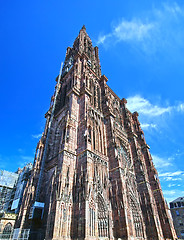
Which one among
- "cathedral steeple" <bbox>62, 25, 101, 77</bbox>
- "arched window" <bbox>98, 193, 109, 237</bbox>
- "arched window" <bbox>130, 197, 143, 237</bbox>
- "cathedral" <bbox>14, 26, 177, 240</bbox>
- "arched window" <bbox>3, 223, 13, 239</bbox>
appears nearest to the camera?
"cathedral" <bbox>14, 26, 177, 240</bbox>

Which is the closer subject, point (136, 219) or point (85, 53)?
point (136, 219)

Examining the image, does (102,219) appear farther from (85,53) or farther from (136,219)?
(85,53)

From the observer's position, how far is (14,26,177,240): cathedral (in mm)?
13844

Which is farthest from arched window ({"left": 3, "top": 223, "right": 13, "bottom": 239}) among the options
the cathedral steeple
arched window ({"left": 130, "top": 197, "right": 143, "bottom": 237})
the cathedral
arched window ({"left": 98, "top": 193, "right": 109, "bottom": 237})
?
the cathedral steeple

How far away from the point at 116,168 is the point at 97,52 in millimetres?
38005

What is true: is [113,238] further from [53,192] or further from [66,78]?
[66,78]

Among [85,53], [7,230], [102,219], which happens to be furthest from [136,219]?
[85,53]

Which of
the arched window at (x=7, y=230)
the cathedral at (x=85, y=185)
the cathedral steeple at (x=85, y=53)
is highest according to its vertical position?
the cathedral steeple at (x=85, y=53)

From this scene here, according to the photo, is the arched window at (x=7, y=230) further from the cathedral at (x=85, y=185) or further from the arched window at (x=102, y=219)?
the arched window at (x=102, y=219)

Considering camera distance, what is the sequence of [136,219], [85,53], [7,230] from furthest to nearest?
[85,53] < [7,230] < [136,219]

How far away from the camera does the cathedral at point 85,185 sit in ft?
45.4

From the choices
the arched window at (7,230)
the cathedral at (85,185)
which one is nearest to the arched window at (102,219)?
the cathedral at (85,185)

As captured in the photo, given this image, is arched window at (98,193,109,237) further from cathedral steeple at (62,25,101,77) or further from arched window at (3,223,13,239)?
cathedral steeple at (62,25,101,77)

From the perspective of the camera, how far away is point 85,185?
14.8 meters
